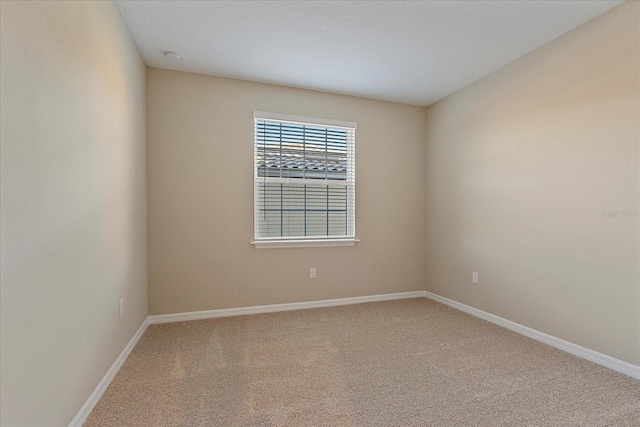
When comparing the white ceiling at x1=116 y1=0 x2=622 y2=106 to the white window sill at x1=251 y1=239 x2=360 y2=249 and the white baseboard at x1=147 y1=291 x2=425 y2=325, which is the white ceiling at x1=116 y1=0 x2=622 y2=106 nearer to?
the white window sill at x1=251 y1=239 x2=360 y2=249

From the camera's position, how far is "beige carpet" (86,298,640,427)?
1.61 m

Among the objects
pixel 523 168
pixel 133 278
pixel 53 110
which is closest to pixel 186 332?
pixel 133 278

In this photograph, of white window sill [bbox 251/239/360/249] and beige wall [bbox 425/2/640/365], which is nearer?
beige wall [bbox 425/2/640/365]

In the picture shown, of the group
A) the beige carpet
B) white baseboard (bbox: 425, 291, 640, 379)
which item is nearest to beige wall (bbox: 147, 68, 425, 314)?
the beige carpet

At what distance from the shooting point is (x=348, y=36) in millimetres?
2441

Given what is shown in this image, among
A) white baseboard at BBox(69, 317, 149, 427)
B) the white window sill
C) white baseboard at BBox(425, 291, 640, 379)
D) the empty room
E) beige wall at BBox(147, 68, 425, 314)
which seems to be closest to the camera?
the empty room

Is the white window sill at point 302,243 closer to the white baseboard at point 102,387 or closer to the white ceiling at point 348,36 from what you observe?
the white baseboard at point 102,387

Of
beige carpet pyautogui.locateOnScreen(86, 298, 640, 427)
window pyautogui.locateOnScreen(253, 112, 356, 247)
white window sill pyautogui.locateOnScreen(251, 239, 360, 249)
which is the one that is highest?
window pyautogui.locateOnScreen(253, 112, 356, 247)

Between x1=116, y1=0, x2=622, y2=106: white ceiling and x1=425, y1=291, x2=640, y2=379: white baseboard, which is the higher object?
x1=116, y1=0, x2=622, y2=106: white ceiling

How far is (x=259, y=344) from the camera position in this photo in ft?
8.23

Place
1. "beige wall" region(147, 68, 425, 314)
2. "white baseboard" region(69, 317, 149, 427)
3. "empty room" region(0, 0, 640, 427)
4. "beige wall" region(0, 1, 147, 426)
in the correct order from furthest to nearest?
"beige wall" region(147, 68, 425, 314)
"white baseboard" region(69, 317, 149, 427)
"empty room" region(0, 0, 640, 427)
"beige wall" region(0, 1, 147, 426)

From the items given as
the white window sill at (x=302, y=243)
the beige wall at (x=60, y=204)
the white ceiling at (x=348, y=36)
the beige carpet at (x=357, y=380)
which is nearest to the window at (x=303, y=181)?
the white window sill at (x=302, y=243)

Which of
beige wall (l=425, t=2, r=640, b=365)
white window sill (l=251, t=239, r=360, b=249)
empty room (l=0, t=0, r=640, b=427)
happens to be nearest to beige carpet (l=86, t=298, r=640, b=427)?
empty room (l=0, t=0, r=640, b=427)

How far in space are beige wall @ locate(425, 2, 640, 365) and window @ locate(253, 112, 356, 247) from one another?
1280 millimetres
